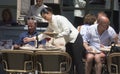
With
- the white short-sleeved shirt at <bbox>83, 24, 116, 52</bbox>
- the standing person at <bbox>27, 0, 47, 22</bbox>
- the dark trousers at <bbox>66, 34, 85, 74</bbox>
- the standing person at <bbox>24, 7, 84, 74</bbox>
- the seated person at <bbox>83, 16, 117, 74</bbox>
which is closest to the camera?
the standing person at <bbox>24, 7, 84, 74</bbox>

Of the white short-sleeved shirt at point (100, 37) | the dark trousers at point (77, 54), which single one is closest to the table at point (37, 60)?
the dark trousers at point (77, 54)

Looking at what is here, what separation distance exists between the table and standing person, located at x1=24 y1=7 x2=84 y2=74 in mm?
431

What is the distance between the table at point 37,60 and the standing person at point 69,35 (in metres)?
0.43

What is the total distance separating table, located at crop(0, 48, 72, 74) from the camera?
764 cm

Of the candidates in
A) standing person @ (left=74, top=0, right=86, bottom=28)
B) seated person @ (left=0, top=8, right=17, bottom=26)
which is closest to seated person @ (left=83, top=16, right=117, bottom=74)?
seated person @ (left=0, top=8, right=17, bottom=26)

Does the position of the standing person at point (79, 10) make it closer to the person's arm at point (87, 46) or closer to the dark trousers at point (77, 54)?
the person's arm at point (87, 46)

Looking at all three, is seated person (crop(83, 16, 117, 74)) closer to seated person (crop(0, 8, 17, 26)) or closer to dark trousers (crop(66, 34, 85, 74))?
dark trousers (crop(66, 34, 85, 74))

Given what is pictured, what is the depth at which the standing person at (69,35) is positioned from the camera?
8.04 m

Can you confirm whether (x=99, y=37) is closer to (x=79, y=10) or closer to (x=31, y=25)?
(x=31, y=25)

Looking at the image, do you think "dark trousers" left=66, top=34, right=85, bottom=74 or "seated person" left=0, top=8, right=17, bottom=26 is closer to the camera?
"dark trousers" left=66, top=34, right=85, bottom=74

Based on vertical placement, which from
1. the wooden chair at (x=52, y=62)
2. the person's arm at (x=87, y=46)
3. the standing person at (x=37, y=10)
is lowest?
the wooden chair at (x=52, y=62)

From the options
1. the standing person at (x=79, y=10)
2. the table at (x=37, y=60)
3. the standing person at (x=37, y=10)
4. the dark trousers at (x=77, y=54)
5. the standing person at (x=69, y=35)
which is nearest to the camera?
the table at (x=37, y=60)

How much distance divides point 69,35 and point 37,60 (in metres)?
0.73

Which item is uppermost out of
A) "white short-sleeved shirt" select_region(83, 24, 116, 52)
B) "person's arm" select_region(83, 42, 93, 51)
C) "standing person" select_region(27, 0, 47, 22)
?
"standing person" select_region(27, 0, 47, 22)
